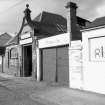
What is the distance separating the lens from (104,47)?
28.4 ft

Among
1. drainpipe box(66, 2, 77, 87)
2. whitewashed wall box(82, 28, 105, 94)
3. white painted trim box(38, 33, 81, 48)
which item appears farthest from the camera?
drainpipe box(66, 2, 77, 87)

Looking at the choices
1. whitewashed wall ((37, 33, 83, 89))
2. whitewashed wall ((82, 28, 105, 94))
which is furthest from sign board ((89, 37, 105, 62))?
whitewashed wall ((37, 33, 83, 89))

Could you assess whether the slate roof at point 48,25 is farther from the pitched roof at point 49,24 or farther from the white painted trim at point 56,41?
the white painted trim at point 56,41

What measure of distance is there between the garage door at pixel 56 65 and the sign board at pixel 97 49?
2.57 metres

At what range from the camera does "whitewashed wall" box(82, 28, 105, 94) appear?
867 cm

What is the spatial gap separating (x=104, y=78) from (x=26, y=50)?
37.7ft

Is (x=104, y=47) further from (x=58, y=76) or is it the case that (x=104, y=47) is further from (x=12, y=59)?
(x=12, y=59)

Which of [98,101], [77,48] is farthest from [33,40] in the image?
[98,101]

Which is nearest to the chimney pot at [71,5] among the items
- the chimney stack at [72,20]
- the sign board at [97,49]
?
the chimney stack at [72,20]

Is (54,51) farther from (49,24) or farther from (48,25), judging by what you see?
(49,24)

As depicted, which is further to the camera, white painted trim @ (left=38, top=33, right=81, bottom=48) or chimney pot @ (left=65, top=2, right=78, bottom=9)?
chimney pot @ (left=65, top=2, right=78, bottom=9)

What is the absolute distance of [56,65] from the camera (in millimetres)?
12578

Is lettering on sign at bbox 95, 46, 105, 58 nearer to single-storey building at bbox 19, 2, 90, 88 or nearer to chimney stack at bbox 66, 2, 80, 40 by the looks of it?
single-storey building at bbox 19, 2, 90, 88

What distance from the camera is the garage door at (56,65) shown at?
457 inches
